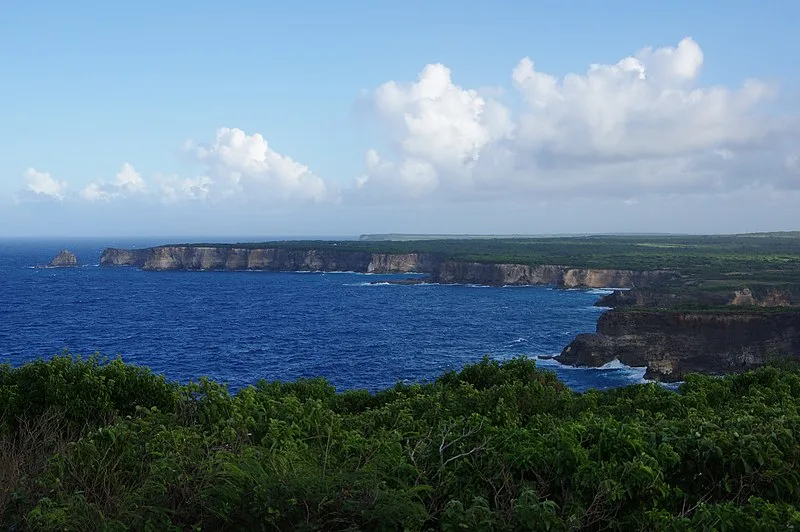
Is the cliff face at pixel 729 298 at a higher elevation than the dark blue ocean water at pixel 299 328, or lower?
higher

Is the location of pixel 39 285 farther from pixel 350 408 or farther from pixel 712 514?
pixel 712 514

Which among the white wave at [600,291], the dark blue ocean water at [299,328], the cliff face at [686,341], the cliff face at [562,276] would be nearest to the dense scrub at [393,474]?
the dark blue ocean water at [299,328]

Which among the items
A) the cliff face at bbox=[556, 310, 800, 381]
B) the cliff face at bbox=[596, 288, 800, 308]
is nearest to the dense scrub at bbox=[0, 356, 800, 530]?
the cliff face at bbox=[556, 310, 800, 381]

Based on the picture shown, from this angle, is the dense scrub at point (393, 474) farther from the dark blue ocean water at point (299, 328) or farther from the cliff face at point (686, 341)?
the cliff face at point (686, 341)

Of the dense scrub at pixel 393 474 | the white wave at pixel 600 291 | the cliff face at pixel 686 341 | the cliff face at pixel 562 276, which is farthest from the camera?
the cliff face at pixel 562 276

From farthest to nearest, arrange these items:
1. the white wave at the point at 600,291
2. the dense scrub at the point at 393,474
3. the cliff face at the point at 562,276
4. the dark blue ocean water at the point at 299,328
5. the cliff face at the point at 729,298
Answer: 1. the cliff face at the point at 562,276
2. the white wave at the point at 600,291
3. the cliff face at the point at 729,298
4. the dark blue ocean water at the point at 299,328
5. the dense scrub at the point at 393,474

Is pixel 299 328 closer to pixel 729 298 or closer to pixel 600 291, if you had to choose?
pixel 729 298

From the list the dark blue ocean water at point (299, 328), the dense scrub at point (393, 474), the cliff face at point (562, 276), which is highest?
the dense scrub at point (393, 474)
